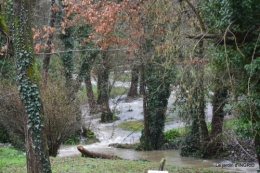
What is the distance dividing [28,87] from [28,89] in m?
0.04

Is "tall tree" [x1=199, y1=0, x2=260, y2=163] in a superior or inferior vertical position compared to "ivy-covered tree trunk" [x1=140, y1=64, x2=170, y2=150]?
superior

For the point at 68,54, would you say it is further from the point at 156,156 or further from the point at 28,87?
the point at 28,87

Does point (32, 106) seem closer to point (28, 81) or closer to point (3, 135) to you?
point (28, 81)

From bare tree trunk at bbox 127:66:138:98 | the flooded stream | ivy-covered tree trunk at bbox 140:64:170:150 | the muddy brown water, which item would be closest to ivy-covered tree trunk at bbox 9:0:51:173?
the flooded stream

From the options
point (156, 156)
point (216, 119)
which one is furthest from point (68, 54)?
point (216, 119)

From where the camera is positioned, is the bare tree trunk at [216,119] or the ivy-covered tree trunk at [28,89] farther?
the bare tree trunk at [216,119]

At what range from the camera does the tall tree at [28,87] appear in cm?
822

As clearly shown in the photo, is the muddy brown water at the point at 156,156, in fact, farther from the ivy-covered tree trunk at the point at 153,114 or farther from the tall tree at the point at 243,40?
the tall tree at the point at 243,40

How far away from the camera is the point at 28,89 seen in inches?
324

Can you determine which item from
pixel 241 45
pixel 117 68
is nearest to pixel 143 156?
pixel 117 68

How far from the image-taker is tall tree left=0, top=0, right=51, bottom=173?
8.22 m

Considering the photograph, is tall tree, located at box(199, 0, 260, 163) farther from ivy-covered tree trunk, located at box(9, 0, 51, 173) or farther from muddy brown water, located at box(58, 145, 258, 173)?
muddy brown water, located at box(58, 145, 258, 173)

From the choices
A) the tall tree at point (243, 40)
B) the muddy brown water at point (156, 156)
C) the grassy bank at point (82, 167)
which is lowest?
the muddy brown water at point (156, 156)

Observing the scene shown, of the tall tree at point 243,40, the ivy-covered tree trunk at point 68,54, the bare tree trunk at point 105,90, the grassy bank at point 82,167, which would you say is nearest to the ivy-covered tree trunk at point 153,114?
the bare tree trunk at point 105,90
